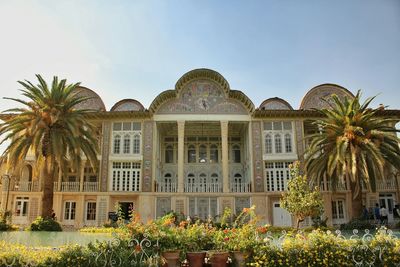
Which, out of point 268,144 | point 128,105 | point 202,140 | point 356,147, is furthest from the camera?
point 202,140

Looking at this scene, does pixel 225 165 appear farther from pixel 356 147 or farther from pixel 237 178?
pixel 356 147

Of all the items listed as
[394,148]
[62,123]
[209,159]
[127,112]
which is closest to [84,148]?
[62,123]

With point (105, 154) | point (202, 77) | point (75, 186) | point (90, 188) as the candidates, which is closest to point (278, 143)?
point (202, 77)

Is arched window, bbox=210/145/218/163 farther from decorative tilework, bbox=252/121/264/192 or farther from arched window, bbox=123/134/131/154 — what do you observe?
arched window, bbox=123/134/131/154

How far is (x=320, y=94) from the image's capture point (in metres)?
31.2

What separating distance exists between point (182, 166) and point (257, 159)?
19.7 feet

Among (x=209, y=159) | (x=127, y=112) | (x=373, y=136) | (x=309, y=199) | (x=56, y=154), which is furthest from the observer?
(x=209, y=159)

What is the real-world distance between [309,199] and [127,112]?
16349mm

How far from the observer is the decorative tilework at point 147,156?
28.9m

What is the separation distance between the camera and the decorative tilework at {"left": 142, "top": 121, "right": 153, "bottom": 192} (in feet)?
94.9

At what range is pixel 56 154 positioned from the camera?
2175cm

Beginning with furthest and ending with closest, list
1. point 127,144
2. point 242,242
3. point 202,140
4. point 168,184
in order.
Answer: point 202,140, point 168,184, point 127,144, point 242,242

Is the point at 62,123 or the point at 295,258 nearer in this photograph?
the point at 295,258

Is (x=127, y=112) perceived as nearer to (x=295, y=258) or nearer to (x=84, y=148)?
(x=84, y=148)
